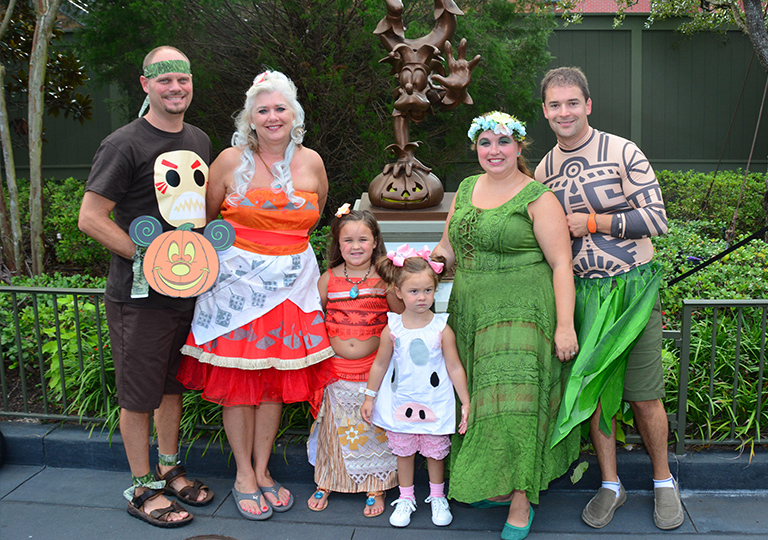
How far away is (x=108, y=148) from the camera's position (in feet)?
8.61

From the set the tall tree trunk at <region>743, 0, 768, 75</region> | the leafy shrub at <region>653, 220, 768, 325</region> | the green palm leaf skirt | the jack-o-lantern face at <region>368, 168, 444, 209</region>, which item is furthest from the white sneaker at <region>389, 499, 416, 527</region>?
the tall tree trunk at <region>743, 0, 768, 75</region>

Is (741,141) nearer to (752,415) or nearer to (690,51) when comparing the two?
(690,51)

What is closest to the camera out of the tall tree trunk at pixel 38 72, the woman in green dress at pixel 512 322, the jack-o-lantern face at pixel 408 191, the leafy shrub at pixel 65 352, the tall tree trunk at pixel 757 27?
the woman in green dress at pixel 512 322

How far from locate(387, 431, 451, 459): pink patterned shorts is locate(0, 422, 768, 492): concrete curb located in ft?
Result: 1.29

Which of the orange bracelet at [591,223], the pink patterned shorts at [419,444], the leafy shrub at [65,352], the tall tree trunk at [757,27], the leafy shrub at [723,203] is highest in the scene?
the tall tree trunk at [757,27]

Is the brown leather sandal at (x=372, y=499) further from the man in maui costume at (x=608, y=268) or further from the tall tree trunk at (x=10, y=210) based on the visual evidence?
the tall tree trunk at (x=10, y=210)

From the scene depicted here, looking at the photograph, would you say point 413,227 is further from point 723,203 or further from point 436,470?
point 723,203

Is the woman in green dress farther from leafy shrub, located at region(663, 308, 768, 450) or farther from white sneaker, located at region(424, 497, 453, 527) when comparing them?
leafy shrub, located at region(663, 308, 768, 450)

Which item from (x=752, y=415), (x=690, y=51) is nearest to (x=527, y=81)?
(x=690, y=51)

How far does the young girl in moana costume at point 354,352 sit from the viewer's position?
2.90m

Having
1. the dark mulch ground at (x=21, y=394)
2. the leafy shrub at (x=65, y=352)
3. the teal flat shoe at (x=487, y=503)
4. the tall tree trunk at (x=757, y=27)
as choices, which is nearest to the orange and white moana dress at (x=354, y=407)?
the teal flat shoe at (x=487, y=503)

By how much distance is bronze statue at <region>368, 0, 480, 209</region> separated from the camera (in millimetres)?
3963

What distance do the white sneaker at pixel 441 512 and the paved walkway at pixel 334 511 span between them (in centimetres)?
4

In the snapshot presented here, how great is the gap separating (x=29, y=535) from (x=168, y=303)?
1.24 metres
